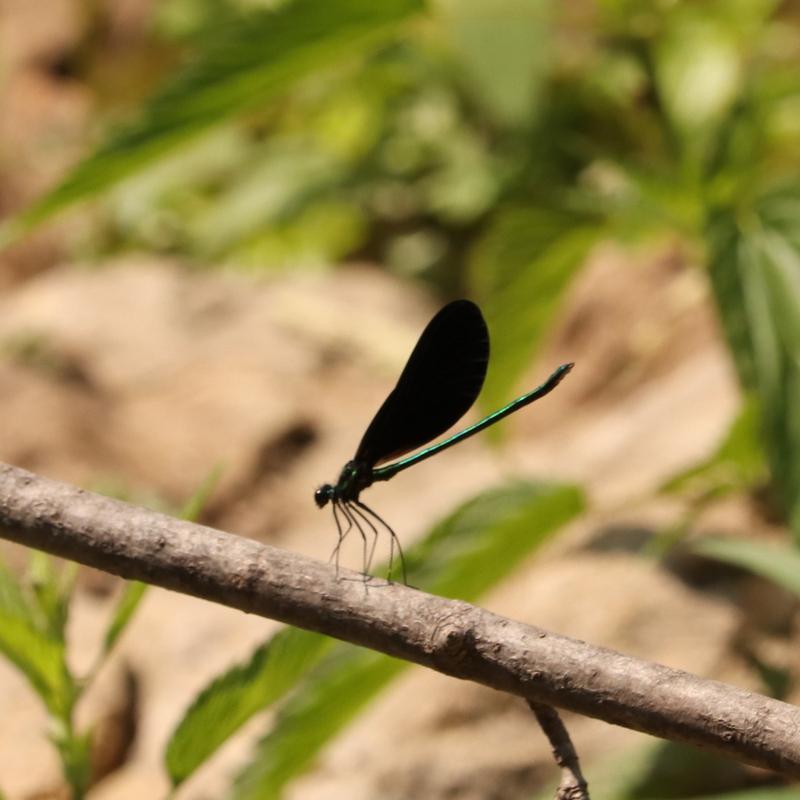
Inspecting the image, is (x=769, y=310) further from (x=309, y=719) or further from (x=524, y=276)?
(x=309, y=719)

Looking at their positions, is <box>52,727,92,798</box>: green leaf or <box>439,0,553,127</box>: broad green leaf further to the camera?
<box>439,0,553,127</box>: broad green leaf

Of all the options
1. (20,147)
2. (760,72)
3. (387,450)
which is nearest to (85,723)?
(387,450)

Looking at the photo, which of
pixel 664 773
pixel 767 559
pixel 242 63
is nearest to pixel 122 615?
pixel 767 559

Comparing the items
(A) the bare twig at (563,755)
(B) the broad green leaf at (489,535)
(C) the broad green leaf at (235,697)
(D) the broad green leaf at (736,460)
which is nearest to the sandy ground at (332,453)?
(D) the broad green leaf at (736,460)

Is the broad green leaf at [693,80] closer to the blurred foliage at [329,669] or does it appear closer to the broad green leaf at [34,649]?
the blurred foliage at [329,669]

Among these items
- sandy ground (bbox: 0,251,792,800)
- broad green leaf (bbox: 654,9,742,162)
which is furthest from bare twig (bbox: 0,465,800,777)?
broad green leaf (bbox: 654,9,742,162)

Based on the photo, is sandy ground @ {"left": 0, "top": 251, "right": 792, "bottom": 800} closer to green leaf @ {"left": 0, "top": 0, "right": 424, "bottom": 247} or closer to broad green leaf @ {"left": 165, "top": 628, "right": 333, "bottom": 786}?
broad green leaf @ {"left": 165, "top": 628, "right": 333, "bottom": 786}

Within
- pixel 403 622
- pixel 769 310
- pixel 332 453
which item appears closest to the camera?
pixel 403 622
